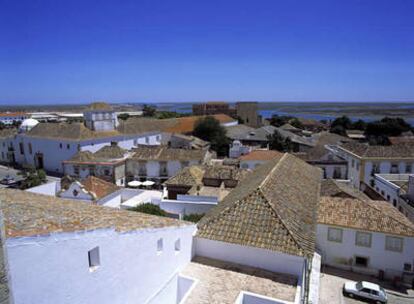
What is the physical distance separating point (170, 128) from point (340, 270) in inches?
2043

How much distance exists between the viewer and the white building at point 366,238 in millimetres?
17641

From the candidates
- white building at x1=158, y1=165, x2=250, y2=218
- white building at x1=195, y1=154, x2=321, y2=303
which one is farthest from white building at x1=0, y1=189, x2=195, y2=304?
white building at x1=158, y1=165, x2=250, y2=218

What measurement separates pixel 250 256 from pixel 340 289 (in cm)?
871

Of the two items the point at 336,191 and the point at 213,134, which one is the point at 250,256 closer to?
the point at 336,191

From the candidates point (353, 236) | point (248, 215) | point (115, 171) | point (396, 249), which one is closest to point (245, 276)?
point (248, 215)

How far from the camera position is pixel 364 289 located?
1622 cm

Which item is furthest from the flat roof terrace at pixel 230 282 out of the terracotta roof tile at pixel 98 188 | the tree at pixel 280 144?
the tree at pixel 280 144

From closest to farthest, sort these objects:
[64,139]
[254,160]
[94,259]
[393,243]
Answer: [94,259], [393,243], [254,160], [64,139]

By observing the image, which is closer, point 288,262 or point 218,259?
point 288,262

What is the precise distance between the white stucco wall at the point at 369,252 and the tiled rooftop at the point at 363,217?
41 cm

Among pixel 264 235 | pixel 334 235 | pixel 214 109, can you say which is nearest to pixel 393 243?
pixel 334 235

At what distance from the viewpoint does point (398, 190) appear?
84.8ft

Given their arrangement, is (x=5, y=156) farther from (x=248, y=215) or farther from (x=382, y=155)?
(x=382, y=155)

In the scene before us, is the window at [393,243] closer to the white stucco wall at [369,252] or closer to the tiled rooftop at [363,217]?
the white stucco wall at [369,252]
